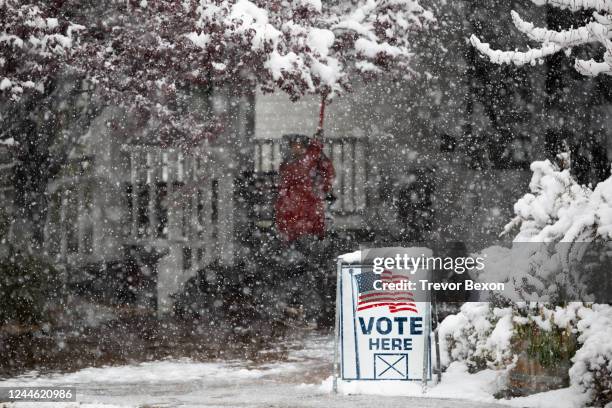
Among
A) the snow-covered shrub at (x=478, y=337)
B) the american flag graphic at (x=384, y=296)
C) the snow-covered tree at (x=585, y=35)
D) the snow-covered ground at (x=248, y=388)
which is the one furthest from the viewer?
the snow-covered tree at (x=585, y=35)

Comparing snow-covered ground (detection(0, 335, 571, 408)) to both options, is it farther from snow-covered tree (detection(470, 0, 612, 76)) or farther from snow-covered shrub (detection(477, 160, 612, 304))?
snow-covered tree (detection(470, 0, 612, 76))

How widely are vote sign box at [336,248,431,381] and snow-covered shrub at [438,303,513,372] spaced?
51 centimetres

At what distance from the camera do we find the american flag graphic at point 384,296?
23.7ft

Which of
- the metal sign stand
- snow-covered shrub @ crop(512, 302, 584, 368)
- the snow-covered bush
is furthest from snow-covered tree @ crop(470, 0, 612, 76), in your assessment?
the metal sign stand

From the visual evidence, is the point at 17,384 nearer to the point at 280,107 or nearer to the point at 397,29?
the point at 397,29

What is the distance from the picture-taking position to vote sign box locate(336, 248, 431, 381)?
7.23m

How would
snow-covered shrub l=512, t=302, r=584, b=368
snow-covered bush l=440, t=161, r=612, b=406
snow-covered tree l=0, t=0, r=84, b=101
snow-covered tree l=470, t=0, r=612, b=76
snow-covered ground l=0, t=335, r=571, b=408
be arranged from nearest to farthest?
snow-covered bush l=440, t=161, r=612, b=406
snow-covered shrub l=512, t=302, r=584, b=368
snow-covered ground l=0, t=335, r=571, b=408
snow-covered tree l=470, t=0, r=612, b=76
snow-covered tree l=0, t=0, r=84, b=101

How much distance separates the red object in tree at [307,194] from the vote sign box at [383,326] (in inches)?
284

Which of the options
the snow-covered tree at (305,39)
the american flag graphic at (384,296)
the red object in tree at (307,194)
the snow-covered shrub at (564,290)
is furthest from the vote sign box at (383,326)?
the red object in tree at (307,194)

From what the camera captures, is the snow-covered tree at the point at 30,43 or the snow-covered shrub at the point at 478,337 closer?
the snow-covered shrub at the point at 478,337

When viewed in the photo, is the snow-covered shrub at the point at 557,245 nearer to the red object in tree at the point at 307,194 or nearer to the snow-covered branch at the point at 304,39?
the snow-covered branch at the point at 304,39


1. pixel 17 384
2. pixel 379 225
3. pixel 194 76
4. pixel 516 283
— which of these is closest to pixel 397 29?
pixel 194 76

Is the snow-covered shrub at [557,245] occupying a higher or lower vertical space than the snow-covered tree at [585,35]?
lower

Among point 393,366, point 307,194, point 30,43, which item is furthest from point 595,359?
point 307,194
